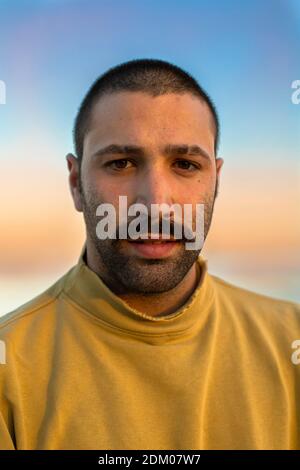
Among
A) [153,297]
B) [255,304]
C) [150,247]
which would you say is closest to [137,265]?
[150,247]

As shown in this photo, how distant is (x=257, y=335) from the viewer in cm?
215

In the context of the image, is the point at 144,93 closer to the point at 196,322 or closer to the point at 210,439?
the point at 196,322

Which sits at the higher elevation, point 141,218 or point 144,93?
point 144,93

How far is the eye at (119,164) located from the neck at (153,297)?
36 cm

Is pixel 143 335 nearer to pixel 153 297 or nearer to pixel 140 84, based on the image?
pixel 153 297

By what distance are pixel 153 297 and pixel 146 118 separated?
2.26 feet

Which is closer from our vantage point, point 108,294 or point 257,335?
point 108,294

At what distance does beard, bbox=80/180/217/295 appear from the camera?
6.46ft

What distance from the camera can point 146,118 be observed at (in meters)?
1.95

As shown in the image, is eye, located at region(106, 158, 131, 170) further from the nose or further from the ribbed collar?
the ribbed collar

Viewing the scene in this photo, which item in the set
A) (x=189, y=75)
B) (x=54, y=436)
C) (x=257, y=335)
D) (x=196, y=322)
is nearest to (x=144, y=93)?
(x=189, y=75)
